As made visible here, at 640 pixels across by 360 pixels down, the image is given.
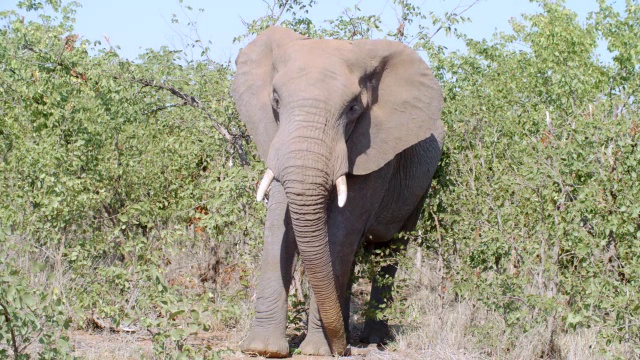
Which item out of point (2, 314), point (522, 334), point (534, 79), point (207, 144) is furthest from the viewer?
point (534, 79)

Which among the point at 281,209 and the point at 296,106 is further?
the point at 281,209

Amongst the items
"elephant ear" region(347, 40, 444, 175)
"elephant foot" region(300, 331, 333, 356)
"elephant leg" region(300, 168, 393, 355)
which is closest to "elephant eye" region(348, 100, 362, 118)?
"elephant ear" region(347, 40, 444, 175)

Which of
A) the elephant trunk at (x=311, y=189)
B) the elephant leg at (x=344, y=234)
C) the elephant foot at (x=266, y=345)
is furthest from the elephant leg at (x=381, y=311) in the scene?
the elephant trunk at (x=311, y=189)

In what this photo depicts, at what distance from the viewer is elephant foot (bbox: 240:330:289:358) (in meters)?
6.91

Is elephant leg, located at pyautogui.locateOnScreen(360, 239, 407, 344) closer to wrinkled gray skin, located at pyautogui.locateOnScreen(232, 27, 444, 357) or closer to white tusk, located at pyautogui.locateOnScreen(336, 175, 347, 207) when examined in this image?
wrinkled gray skin, located at pyautogui.locateOnScreen(232, 27, 444, 357)

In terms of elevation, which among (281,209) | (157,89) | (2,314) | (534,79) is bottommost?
(2,314)

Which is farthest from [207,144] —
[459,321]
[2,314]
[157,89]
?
[2,314]

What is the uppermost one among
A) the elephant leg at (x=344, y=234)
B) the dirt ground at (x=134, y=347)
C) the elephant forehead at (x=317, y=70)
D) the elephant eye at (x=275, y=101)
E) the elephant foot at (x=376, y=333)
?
the elephant forehead at (x=317, y=70)

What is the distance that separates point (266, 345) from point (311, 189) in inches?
50.7

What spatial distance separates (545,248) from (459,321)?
0.93m

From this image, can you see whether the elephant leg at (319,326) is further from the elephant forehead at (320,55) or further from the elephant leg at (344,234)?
the elephant forehead at (320,55)

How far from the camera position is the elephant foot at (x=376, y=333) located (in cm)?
820

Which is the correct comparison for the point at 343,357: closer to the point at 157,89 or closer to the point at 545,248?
the point at 545,248

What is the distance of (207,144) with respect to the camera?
9.16 metres
